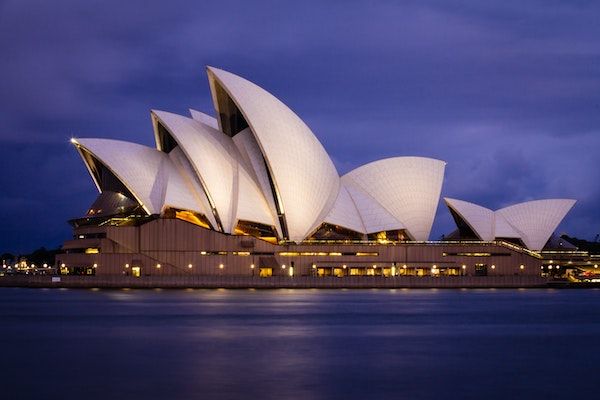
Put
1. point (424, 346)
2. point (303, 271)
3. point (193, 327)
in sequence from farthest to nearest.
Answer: point (303, 271), point (193, 327), point (424, 346)

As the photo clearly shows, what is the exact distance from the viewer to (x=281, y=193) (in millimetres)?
72062

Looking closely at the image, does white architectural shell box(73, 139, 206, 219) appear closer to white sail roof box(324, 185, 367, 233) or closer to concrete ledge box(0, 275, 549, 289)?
concrete ledge box(0, 275, 549, 289)

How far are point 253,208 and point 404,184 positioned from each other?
1437 cm

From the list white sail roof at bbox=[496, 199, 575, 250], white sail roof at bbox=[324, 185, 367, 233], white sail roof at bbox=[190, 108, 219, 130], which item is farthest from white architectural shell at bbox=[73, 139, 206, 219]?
white sail roof at bbox=[496, 199, 575, 250]

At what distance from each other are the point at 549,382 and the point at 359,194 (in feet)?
190

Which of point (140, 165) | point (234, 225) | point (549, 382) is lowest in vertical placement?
point (549, 382)

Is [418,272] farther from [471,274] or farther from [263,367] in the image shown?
[263,367]

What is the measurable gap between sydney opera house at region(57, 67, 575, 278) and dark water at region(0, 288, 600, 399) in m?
25.3

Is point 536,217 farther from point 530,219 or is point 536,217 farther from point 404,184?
point 404,184

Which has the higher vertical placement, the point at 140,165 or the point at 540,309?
the point at 140,165

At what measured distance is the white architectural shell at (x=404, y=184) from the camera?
264 ft

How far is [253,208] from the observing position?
7350 cm

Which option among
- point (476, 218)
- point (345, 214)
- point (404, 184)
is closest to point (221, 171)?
point (345, 214)

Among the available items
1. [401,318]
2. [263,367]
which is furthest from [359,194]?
[263,367]
